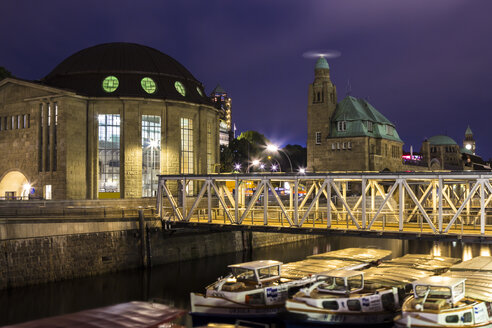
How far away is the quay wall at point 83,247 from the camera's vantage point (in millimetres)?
43281

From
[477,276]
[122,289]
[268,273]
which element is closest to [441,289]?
[477,276]

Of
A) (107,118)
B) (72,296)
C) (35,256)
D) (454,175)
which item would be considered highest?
(107,118)

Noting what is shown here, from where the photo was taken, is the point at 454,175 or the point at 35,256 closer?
A: the point at 454,175

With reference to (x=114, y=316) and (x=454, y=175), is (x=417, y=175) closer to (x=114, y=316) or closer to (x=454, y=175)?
(x=454, y=175)

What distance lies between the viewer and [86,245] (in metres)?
48.8

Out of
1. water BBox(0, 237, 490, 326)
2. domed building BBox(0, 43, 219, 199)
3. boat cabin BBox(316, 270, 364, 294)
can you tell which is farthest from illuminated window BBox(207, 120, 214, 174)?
boat cabin BBox(316, 270, 364, 294)

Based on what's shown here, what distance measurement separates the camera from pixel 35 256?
44594mm

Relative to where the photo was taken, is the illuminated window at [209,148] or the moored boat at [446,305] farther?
the illuminated window at [209,148]

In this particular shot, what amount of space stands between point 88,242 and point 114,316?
83.1ft

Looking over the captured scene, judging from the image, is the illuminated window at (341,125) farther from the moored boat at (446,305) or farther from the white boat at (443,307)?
the white boat at (443,307)

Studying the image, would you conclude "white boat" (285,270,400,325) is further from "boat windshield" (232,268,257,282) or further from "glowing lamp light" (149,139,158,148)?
"glowing lamp light" (149,139,158,148)

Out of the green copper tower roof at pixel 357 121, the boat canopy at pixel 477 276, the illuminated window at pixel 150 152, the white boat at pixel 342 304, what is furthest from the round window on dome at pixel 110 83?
the green copper tower roof at pixel 357 121

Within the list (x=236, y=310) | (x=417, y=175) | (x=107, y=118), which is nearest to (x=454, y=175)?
(x=417, y=175)

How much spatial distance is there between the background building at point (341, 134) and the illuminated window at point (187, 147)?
43.9m
